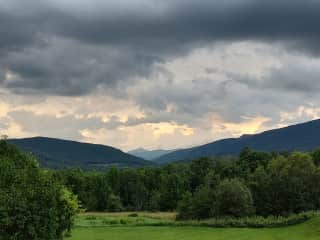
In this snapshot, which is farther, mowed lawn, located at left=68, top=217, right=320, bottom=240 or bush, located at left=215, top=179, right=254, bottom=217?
bush, located at left=215, top=179, right=254, bottom=217

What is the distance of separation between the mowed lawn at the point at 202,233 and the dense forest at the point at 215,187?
38.7 ft

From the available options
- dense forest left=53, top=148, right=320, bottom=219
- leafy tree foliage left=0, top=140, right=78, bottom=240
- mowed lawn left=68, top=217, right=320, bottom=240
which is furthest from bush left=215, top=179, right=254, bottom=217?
leafy tree foliage left=0, top=140, right=78, bottom=240

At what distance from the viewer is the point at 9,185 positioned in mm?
45188

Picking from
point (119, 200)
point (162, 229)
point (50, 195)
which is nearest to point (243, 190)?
point (162, 229)

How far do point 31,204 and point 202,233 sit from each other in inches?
1508

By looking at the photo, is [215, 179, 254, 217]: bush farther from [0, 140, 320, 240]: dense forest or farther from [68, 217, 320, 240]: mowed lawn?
[68, 217, 320, 240]: mowed lawn

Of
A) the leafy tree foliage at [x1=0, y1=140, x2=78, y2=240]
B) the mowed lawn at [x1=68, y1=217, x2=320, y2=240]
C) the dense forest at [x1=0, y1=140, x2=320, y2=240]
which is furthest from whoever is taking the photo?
the mowed lawn at [x1=68, y1=217, x2=320, y2=240]

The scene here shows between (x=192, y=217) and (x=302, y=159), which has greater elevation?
(x=302, y=159)

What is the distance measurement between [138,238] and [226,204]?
33.5m

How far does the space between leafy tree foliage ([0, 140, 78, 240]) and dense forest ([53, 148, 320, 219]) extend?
10223 mm

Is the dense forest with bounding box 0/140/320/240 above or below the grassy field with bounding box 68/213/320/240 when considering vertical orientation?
above

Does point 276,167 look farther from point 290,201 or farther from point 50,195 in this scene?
point 50,195

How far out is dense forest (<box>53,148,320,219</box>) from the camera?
103 m

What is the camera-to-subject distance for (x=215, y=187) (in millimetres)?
110688
